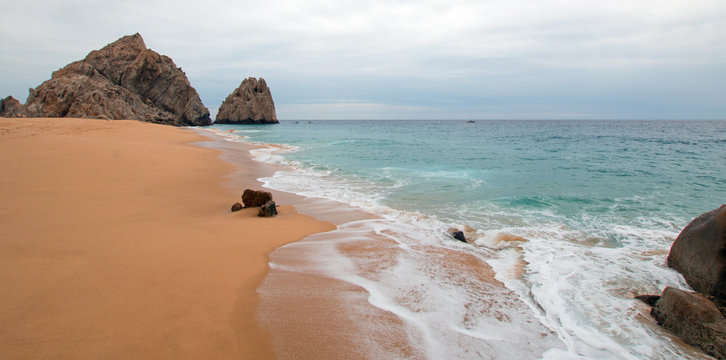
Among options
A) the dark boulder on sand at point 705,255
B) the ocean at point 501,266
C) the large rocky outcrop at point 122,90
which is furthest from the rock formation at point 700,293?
the large rocky outcrop at point 122,90

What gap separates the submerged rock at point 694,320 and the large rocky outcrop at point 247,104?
325 feet

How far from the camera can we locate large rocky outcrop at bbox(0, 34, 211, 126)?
43781 millimetres

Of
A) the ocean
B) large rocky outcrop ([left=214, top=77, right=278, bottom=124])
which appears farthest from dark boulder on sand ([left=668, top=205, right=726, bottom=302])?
large rocky outcrop ([left=214, top=77, right=278, bottom=124])

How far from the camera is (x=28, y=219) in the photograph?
5090mm

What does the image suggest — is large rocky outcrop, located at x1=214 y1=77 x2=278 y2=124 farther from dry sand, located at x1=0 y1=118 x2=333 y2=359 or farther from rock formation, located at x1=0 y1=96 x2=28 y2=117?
dry sand, located at x1=0 y1=118 x2=333 y2=359

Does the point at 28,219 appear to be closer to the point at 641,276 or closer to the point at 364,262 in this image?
the point at 364,262

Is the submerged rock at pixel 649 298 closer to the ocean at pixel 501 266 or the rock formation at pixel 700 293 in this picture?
the rock formation at pixel 700 293

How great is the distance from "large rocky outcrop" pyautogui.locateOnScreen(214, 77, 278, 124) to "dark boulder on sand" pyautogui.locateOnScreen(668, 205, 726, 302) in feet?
323

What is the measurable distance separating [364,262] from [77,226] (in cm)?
430

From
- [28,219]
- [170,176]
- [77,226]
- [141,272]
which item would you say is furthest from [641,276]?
[170,176]

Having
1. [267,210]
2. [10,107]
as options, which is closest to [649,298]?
[267,210]

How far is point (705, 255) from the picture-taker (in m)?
4.87

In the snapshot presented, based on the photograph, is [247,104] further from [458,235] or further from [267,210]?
[458,235]

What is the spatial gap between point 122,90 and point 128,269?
216 ft
